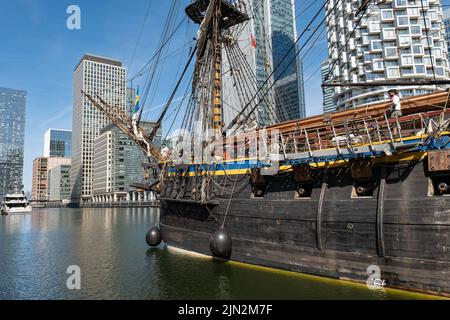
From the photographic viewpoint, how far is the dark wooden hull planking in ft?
39.9

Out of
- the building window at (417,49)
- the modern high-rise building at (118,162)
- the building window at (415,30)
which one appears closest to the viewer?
the building window at (417,49)

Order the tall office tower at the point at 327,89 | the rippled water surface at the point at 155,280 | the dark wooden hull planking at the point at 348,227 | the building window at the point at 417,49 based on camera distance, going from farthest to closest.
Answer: the building window at the point at 417,49, the tall office tower at the point at 327,89, the rippled water surface at the point at 155,280, the dark wooden hull planking at the point at 348,227

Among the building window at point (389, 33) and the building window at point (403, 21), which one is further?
the building window at point (389, 33)

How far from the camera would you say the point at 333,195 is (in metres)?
14.9

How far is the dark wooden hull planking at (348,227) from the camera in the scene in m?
12.1

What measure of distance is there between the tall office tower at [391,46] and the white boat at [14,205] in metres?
90.4

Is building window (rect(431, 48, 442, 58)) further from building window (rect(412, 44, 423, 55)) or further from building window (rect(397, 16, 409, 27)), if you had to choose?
building window (rect(397, 16, 409, 27))

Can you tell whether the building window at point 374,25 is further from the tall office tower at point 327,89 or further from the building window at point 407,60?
the tall office tower at point 327,89

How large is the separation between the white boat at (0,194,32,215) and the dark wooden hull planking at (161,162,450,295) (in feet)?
305

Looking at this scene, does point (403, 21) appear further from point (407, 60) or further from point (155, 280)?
point (155, 280)

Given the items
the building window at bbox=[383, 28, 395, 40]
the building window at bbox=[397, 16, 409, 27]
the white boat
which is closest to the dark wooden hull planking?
the building window at bbox=[383, 28, 395, 40]

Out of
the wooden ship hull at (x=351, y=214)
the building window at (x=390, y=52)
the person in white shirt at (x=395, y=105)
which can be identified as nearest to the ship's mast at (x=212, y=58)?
the wooden ship hull at (x=351, y=214)

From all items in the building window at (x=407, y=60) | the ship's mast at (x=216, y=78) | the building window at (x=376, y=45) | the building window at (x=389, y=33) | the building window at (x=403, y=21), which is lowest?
the ship's mast at (x=216, y=78)

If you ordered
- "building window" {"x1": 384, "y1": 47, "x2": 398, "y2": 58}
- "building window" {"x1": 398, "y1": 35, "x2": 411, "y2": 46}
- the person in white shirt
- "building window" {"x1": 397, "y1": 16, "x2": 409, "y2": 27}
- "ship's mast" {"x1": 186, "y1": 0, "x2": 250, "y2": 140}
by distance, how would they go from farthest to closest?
"building window" {"x1": 397, "y1": 16, "x2": 409, "y2": 27}
"building window" {"x1": 384, "y1": 47, "x2": 398, "y2": 58}
"building window" {"x1": 398, "y1": 35, "x2": 411, "y2": 46}
"ship's mast" {"x1": 186, "y1": 0, "x2": 250, "y2": 140}
the person in white shirt
